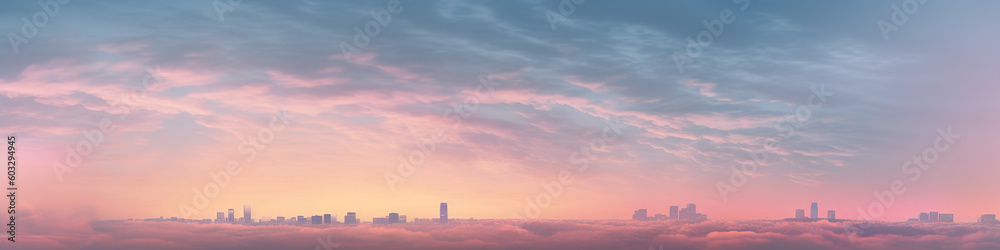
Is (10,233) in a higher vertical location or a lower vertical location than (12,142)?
lower

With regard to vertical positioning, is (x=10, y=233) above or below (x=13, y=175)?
below

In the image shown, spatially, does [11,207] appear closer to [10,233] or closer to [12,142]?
[10,233]

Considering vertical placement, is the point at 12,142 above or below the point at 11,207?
above

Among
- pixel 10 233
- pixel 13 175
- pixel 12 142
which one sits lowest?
pixel 10 233

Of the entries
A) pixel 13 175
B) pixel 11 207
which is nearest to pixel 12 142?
pixel 13 175

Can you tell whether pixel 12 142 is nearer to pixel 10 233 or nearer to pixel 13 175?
pixel 13 175

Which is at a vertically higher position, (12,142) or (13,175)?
(12,142)

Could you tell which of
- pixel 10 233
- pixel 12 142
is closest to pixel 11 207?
pixel 10 233

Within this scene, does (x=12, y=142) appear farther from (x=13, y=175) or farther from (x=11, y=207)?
(x=11, y=207)
